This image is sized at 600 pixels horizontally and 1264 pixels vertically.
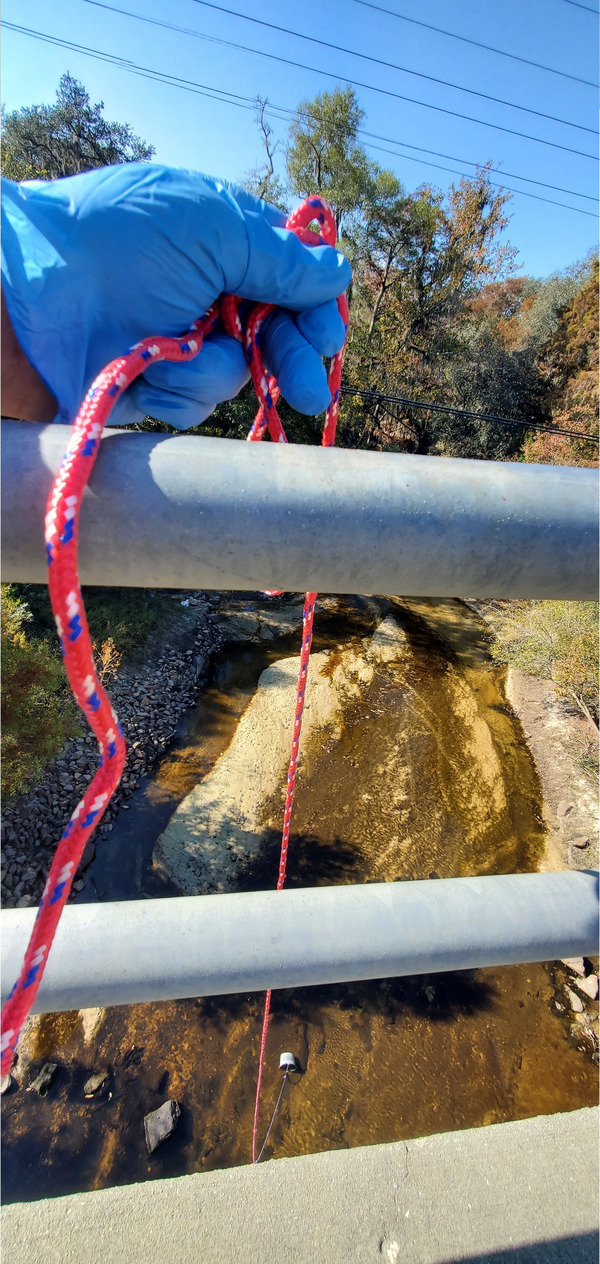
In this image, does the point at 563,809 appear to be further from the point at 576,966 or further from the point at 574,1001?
the point at 574,1001

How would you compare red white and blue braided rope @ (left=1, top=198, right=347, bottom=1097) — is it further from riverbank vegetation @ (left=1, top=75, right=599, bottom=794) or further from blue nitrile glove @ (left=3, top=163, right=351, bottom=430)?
riverbank vegetation @ (left=1, top=75, right=599, bottom=794)

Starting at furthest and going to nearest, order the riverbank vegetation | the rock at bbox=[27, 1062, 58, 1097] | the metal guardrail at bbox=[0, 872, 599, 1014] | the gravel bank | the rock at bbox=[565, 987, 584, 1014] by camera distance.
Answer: the riverbank vegetation < the gravel bank < the rock at bbox=[565, 987, 584, 1014] < the rock at bbox=[27, 1062, 58, 1097] < the metal guardrail at bbox=[0, 872, 599, 1014]

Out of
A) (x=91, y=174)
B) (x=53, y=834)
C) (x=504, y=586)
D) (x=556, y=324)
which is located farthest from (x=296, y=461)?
(x=556, y=324)

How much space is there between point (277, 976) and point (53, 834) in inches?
212

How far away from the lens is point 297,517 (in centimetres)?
52

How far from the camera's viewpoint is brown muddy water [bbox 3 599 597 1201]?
3.75 m

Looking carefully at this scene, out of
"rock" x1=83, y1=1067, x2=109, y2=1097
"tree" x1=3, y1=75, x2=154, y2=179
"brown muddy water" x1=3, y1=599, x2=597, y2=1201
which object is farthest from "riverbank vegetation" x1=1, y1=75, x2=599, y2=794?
"rock" x1=83, y1=1067, x2=109, y2=1097

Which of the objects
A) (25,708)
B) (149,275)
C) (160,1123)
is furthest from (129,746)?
(149,275)

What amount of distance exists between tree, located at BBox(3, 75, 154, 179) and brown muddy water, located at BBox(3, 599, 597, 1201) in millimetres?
11044

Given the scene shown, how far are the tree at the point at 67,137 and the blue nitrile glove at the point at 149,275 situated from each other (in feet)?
40.8

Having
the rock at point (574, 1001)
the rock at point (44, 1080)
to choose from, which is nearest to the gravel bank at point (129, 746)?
the rock at point (44, 1080)

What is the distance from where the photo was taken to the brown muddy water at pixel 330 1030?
12.3 ft

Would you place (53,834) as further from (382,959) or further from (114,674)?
(382,959)

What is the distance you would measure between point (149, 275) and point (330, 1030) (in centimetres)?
502
